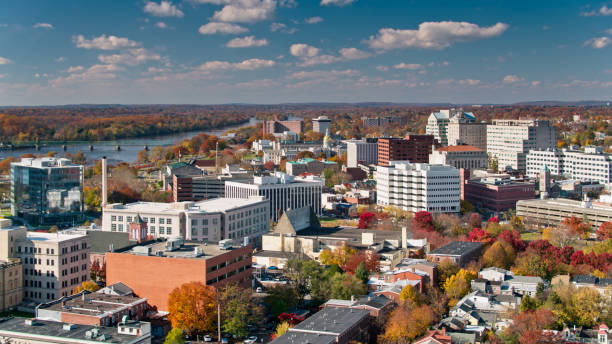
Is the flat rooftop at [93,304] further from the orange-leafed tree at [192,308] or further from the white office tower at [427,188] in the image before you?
the white office tower at [427,188]

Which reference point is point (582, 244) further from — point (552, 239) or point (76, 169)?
point (76, 169)

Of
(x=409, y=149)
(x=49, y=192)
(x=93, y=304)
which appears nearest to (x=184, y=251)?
(x=93, y=304)

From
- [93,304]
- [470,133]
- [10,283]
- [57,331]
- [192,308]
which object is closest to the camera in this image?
[57,331]

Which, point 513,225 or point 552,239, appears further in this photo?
point 513,225

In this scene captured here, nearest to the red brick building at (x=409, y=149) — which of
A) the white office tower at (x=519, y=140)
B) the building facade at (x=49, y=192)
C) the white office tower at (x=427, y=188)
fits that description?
the white office tower at (x=519, y=140)

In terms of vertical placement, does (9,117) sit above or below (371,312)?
above

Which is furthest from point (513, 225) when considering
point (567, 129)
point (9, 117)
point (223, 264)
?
point (9, 117)

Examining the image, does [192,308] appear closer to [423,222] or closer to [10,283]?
[10,283]
